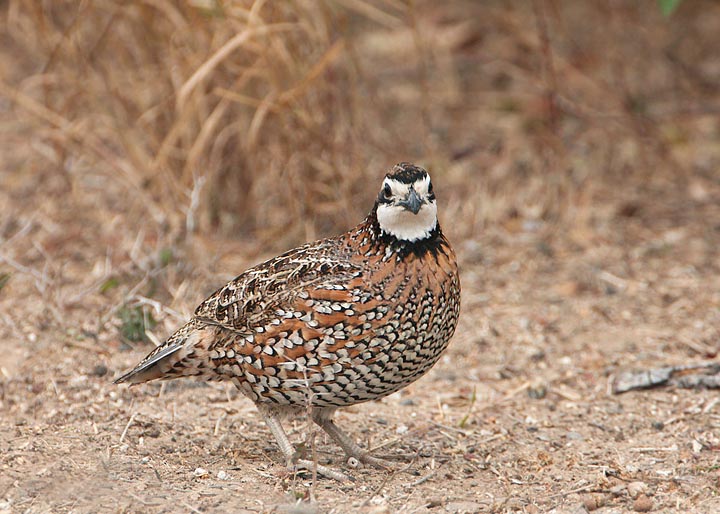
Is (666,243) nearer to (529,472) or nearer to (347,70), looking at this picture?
(347,70)

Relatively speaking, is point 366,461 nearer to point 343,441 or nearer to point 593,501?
point 343,441

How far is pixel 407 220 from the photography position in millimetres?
4254

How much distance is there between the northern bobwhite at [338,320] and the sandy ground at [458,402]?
0.39m

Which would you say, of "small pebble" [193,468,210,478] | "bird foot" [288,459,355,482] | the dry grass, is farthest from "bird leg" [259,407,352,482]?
the dry grass

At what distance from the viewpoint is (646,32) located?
360 inches

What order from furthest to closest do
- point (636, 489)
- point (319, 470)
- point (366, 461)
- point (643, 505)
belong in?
1. point (366, 461)
2. point (319, 470)
3. point (636, 489)
4. point (643, 505)

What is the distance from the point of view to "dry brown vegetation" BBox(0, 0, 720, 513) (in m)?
4.41

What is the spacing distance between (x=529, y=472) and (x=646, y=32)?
5.78 m

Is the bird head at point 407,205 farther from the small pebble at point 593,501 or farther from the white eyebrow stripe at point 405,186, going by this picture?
the small pebble at point 593,501

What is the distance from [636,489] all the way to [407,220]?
146cm

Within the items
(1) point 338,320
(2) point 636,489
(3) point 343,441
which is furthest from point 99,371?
(2) point 636,489

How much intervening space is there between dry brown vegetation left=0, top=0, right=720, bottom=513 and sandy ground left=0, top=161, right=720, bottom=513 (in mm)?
17

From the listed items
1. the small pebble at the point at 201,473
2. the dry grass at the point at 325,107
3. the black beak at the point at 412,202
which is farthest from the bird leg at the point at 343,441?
the dry grass at the point at 325,107

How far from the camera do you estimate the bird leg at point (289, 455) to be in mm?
4344
